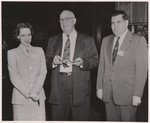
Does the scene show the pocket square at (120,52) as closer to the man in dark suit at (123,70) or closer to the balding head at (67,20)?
the man in dark suit at (123,70)

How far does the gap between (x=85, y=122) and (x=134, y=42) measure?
103 centimetres

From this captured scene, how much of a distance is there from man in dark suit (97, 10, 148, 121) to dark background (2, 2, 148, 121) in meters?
1.23

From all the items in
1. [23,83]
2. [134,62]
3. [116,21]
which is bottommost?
[23,83]

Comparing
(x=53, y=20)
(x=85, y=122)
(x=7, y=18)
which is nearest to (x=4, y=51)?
(x=7, y=18)

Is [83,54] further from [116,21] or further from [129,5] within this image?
[129,5]

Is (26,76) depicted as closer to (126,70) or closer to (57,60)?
(57,60)

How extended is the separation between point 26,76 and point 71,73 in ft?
1.66

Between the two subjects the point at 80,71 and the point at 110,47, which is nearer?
the point at 110,47

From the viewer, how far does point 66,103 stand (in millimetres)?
2871

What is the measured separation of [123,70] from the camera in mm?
2639

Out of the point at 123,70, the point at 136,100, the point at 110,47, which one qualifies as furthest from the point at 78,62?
the point at 136,100

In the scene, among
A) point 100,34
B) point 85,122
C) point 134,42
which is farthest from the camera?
point 100,34

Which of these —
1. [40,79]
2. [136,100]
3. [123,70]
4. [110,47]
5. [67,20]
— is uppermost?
[67,20]

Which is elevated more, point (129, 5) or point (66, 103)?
point (129, 5)
